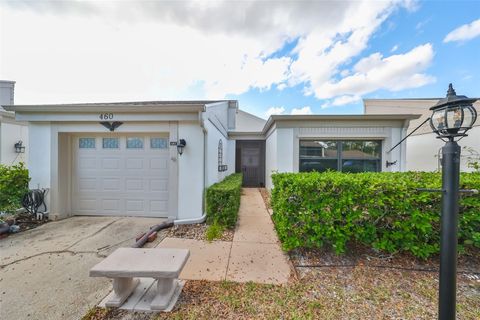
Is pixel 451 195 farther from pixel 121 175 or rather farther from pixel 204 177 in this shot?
pixel 121 175

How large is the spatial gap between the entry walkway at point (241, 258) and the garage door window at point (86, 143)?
3.47 meters

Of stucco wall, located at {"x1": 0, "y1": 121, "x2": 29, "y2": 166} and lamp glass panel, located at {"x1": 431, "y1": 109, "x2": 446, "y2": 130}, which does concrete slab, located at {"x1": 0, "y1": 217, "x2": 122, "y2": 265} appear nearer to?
stucco wall, located at {"x1": 0, "y1": 121, "x2": 29, "y2": 166}

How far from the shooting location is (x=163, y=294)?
2.15 m

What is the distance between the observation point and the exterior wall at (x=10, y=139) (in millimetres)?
6789

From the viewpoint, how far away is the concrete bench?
2053 millimetres

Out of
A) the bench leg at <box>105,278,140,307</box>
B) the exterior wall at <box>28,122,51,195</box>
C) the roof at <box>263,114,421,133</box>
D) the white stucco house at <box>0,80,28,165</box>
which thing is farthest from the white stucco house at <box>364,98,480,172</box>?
the white stucco house at <box>0,80,28,165</box>

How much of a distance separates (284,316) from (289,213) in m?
1.42

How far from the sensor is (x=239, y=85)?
1087 cm

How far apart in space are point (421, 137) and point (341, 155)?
7.85 metres

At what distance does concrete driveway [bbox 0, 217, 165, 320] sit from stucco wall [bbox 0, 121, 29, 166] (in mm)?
4972

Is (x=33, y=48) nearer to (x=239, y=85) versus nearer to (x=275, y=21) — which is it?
(x=275, y=21)

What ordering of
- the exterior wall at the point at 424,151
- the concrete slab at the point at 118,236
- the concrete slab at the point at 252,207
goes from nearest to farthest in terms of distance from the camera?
1. the concrete slab at the point at 118,236
2. the concrete slab at the point at 252,207
3. the exterior wall at the point at 424,151

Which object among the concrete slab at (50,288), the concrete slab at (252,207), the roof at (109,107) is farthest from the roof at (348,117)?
the concrete slab at (50,288)

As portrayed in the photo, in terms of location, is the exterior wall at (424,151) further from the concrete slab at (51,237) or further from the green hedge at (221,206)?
the concrete slab at (51,237)
